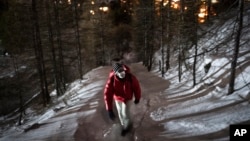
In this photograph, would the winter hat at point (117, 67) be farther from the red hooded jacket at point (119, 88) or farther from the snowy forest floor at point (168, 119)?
the snowy forest floor at point (168, 119)

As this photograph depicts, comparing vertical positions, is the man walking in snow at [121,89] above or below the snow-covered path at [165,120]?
above

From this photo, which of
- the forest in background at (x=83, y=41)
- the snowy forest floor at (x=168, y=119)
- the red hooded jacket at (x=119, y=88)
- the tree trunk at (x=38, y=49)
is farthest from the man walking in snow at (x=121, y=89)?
the forest in background at (x=83, y=41)

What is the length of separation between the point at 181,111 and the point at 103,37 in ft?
105

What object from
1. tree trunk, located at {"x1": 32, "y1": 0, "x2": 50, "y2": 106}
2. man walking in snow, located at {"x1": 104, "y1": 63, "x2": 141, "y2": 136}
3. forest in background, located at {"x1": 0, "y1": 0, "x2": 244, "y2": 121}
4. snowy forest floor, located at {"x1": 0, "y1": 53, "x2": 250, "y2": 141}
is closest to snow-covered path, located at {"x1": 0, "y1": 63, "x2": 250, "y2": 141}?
snowy forest floor, located at {"x1": 0, "y1": 53, "x2": 250, "y2": 141}

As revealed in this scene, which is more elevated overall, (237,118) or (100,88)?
(237,118)

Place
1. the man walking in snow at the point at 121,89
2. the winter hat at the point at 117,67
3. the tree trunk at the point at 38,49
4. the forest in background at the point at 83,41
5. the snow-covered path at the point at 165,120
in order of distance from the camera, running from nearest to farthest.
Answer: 1. the winter hat at the point at 117,67
2. the man walking in snow at the point at 121,89
3. the snow-covered path at the point at 165,120
4. the tree trunk at the point at 38,49
5. the forest in background at the point at 83,41

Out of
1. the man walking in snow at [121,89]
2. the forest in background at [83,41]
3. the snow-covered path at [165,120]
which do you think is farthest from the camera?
the forest in background at [83,41]

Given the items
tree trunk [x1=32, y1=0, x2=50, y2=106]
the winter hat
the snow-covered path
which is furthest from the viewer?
tree trunk [x1=32, y1=0, x2=50, y2=106]

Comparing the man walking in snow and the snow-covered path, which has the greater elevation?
the man walking in snow

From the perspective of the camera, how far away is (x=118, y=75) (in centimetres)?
803

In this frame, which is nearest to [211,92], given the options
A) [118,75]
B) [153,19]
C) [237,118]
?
[237,118]

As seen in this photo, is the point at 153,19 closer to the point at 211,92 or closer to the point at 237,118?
the point at 211,92

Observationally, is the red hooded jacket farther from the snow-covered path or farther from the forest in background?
the forest in background

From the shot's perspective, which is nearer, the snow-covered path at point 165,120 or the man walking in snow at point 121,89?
the man walking in snow at point 121,89
